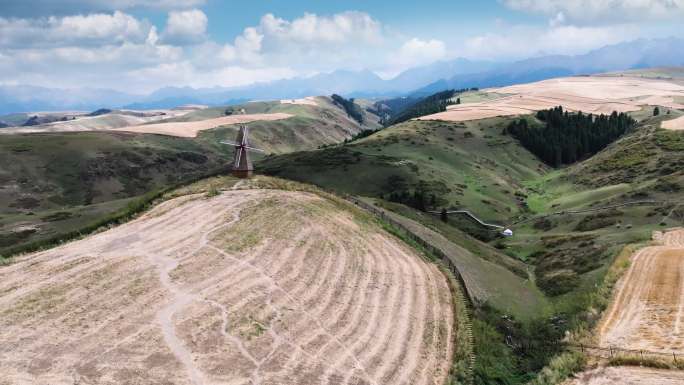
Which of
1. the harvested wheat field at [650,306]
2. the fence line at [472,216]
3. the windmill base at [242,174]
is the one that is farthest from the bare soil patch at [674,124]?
the windmill base at [242,174]

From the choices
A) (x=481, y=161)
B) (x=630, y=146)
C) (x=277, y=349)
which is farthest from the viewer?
(x=481, y=161)

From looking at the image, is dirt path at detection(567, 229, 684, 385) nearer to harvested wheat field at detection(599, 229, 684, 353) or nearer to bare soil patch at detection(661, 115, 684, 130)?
harvested wheat field at detection(599, 229, 684, 353)

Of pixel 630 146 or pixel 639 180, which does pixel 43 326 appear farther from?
pixel 630 146

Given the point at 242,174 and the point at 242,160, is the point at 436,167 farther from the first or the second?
the point at 242,174

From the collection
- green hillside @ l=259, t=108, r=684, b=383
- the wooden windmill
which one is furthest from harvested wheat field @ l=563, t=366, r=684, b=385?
the wooden windmill

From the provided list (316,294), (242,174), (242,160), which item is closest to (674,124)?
(242,160)

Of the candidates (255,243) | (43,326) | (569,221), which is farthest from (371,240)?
(569,221)
